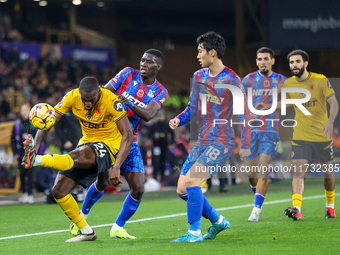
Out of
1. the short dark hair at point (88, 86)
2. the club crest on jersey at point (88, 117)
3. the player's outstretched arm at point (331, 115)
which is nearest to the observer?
the short dark hair at point (88, 86)

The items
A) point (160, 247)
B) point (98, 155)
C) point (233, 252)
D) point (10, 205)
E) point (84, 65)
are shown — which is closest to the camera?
point (233, 252)

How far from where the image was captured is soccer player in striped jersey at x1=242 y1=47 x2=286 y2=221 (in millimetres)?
8555

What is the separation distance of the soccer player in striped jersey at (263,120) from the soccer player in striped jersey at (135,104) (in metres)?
1.95

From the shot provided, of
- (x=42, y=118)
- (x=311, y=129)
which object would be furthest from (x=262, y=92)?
(x=42, y=118)

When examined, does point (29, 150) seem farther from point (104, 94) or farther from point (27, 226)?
point (27, 226)

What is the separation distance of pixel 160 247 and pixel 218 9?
27998 mm

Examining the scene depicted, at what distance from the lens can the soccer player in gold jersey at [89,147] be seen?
19.9 ft

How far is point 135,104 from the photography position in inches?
282

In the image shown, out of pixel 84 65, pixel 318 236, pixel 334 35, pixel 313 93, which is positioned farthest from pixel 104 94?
pixel 84 65

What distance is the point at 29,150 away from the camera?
18.4ft

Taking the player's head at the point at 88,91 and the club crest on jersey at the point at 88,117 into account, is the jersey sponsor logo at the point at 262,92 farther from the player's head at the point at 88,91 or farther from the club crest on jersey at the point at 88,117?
the player's head at the point at 88,91

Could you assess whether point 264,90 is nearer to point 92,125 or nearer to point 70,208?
point 92,125

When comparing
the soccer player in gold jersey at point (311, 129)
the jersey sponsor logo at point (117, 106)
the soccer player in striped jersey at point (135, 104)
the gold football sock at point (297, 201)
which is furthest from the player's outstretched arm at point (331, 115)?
the jersey sponsor logo at point (117, 106)

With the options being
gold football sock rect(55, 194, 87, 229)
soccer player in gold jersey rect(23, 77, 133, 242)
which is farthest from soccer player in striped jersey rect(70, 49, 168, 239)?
gold football sock rect(55, 194, 87, 229)
